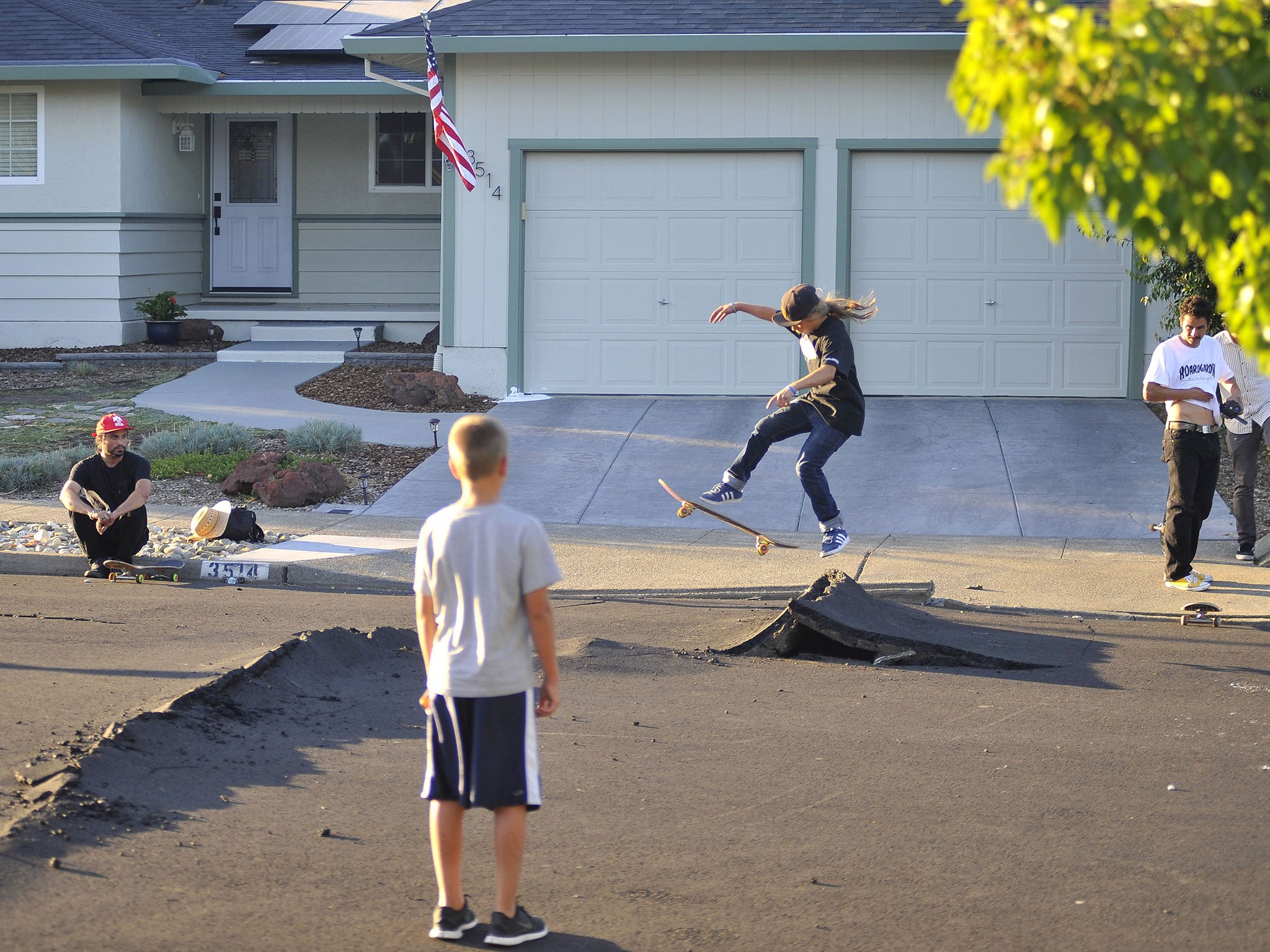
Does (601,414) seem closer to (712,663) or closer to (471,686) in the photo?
(712,663)

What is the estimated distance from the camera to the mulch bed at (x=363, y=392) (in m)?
16.3

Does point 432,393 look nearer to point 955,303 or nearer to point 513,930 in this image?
point 955,303

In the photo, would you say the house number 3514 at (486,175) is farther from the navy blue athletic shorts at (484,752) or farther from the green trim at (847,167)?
the navy blue athletic shorts at (484,752)

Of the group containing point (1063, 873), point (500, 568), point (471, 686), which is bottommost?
point (1063, 873)

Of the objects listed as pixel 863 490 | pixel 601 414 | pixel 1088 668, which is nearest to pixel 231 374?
pixel 601 414

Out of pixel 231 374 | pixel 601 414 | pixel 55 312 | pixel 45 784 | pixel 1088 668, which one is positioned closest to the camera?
pixel 45 784

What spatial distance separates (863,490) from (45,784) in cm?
890

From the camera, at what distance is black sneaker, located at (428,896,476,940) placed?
4.37 m

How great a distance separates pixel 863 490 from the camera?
13109 millimetres

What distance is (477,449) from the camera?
13.8ft

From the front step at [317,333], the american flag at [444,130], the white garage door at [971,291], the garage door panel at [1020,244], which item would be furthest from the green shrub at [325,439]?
the garage door panel at [1020,244]

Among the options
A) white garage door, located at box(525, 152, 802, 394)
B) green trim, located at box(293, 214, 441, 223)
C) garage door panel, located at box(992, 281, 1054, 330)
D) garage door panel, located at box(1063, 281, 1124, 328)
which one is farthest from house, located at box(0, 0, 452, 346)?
garage door panel, located at box(1063, 281, 1124, 328)

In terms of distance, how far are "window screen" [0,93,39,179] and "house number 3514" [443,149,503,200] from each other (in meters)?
7.25

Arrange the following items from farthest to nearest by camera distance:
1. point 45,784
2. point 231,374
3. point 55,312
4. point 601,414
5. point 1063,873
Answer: point 55,312 → point 231,374 → point 601,414 → point 45,784 → point 1063,873
